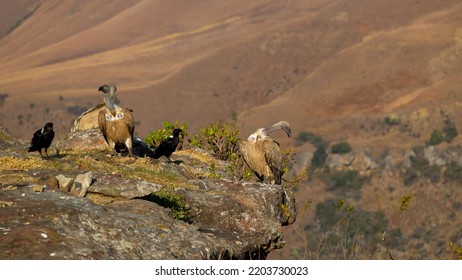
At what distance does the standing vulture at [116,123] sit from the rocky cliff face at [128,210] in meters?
0.44

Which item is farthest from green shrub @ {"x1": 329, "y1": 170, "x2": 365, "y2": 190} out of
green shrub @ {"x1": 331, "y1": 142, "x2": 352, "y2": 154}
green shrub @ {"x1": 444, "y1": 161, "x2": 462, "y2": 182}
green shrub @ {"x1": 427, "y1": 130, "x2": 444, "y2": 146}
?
green shrub @ {"x1": 427, "y1": 130, "x2": 444, "y2": 146}

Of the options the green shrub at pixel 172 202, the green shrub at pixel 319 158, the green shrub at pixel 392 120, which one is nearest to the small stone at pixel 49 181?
the green shrub at pixel 172 202

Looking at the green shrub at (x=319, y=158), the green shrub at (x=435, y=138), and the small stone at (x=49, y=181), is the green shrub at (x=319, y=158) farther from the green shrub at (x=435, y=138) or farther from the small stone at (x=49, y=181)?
the small stone at (x=49, y=181)

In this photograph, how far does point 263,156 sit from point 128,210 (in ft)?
21.9

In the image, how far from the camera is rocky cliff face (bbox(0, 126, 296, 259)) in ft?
37.1

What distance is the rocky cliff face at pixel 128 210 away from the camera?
11319 millimetres

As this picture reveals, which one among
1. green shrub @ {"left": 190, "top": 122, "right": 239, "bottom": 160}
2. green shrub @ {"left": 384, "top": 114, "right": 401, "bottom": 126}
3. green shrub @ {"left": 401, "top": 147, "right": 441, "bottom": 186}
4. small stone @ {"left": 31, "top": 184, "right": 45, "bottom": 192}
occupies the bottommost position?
green shrub @ {"left": 384, "top": 114, "right": 401, "bottom": 126}

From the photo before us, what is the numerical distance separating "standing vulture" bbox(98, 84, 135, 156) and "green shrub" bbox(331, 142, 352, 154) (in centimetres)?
14003

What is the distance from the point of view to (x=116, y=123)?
61.6 feet

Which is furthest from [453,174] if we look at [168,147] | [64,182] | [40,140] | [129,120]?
[64,182]

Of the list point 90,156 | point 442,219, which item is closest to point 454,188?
point 442,219

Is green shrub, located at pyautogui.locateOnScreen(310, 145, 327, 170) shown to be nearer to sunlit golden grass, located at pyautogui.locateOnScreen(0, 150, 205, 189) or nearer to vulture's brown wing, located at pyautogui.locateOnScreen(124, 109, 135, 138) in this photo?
vulture's brown wing, located at pyautogui.locateOnScreen(124, 109, 135, 138)

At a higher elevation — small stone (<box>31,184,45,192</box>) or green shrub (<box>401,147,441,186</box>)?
small stone (<box>31,184,45,192</box>)

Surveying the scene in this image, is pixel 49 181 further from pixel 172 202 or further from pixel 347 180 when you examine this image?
pixel 347 180
